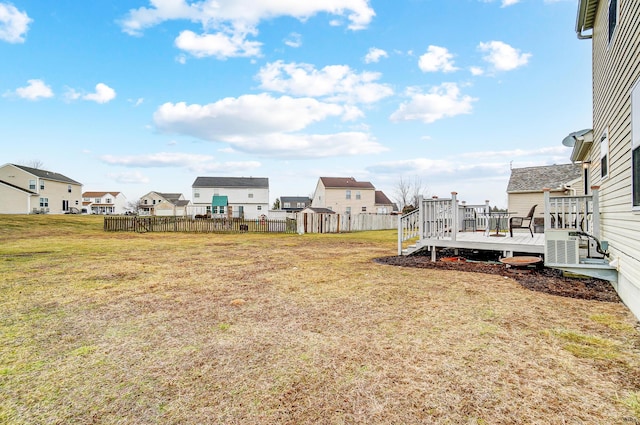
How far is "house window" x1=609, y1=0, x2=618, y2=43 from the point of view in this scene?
5.18 m

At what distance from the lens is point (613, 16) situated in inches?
215

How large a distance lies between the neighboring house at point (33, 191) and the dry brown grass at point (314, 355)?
40349 millimetres

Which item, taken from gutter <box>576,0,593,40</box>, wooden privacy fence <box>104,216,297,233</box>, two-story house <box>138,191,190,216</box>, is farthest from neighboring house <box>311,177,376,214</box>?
gutter <box>576,0,593,40</box>

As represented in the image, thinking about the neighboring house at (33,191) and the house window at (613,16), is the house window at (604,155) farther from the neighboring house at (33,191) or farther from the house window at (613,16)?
the neighboring house at (33,191)

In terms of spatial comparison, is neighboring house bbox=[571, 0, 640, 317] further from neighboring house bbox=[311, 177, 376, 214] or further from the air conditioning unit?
neighboring house bbox=[311, 177, 376, 214]

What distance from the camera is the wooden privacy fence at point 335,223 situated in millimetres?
21844

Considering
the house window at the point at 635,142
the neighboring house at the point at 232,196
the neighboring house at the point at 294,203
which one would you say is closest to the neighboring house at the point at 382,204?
the neighboring house at the point at 294,203

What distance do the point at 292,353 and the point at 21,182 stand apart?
1931 inches

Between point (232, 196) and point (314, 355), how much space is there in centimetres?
4594

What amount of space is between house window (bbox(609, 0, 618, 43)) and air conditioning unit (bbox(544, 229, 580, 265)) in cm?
352

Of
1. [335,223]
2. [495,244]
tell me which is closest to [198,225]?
[335,223]

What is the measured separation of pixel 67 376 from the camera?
2576mm

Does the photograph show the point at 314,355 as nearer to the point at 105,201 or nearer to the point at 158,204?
the point at 158,204

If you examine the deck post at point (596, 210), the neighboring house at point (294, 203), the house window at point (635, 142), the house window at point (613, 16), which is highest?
the house window at point (613, 16)
